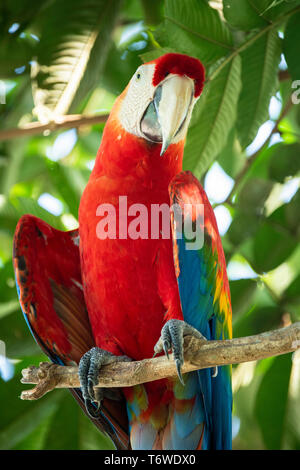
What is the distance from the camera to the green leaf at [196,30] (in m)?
1.02

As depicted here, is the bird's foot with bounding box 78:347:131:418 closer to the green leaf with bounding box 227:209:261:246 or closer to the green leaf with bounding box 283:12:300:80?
the green leaf with bounding box 227:209:261:246

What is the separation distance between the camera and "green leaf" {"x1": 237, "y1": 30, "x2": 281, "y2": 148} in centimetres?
107

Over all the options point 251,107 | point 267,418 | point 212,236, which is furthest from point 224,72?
point 267,418

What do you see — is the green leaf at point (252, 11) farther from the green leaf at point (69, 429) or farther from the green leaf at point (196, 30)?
the green leaf at point (69, 429)

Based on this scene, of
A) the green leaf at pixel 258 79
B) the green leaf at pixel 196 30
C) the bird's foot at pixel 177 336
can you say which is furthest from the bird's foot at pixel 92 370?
the green leaf at pixel 196 30

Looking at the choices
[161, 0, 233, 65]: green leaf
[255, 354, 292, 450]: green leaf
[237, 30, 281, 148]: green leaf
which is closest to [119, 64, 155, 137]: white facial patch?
[161, 0, 233, 65]: green leaf

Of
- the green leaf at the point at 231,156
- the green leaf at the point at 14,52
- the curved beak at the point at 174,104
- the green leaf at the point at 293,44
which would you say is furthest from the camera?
the green leaf at the point at 14,52

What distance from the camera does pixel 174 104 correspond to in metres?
0.88

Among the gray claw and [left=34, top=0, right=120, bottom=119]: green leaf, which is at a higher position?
[left=34, top=0, right=120, bottom=119]: green leaf

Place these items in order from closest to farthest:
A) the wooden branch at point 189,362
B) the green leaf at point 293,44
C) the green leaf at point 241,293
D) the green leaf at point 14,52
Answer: the wooden branch at point 189,362
the green leaf at point 293,44
the green leaf at point 241,293
the green leaf at point 14,52

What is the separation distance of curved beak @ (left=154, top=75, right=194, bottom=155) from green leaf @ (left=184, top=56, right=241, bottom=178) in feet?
0.61

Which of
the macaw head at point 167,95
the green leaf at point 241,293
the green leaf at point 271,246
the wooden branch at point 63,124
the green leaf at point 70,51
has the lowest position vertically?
the green leaf at point 241,293

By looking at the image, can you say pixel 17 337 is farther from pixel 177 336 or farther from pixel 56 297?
pixel 177 336

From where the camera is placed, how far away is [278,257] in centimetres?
123
